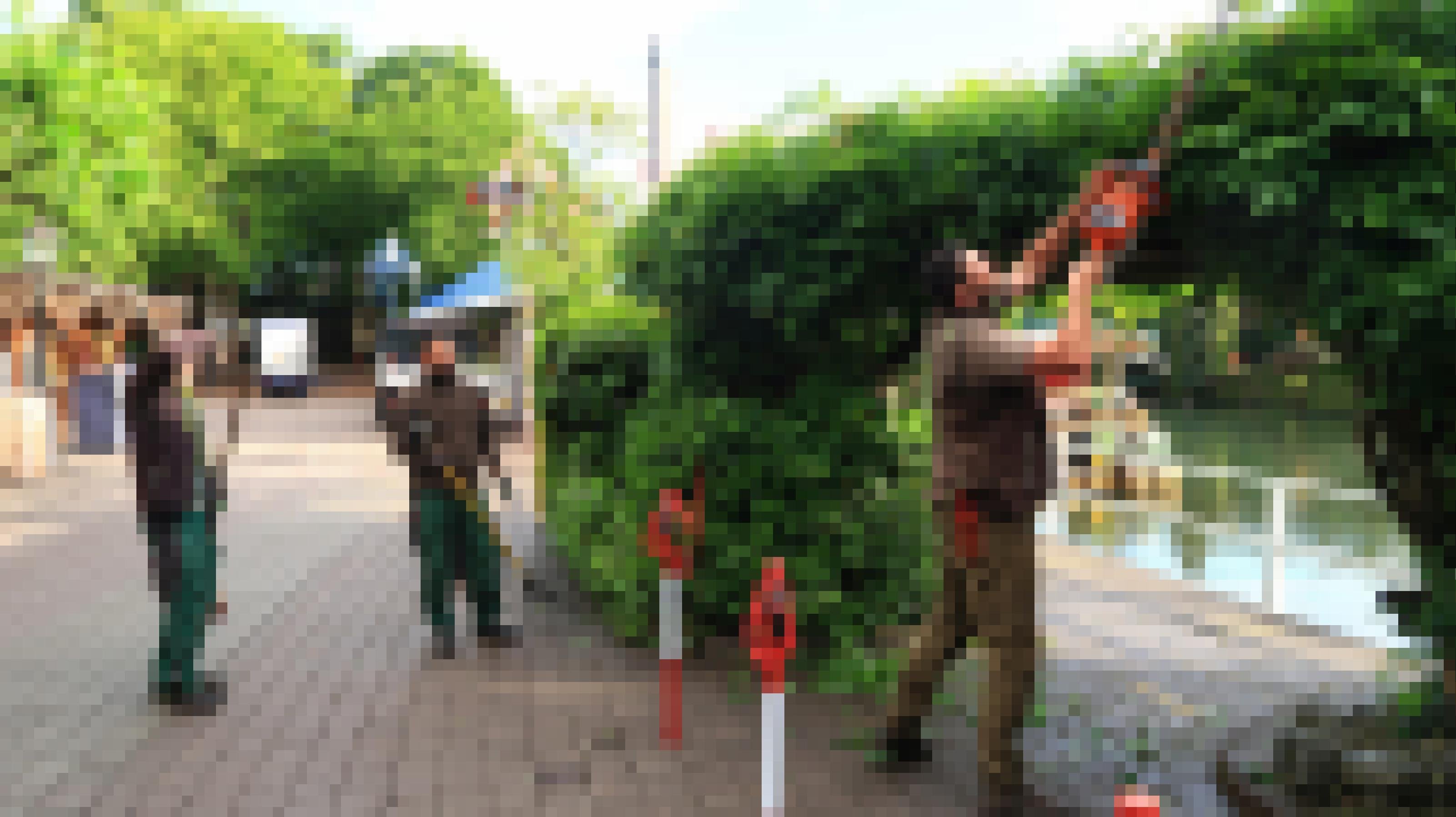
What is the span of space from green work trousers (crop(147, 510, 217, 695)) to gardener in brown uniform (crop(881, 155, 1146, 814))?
147 inches

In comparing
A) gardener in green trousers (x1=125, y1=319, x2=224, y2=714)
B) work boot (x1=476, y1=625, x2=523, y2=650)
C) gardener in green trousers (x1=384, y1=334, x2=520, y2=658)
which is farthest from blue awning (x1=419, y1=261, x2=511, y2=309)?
gardener in green trousers (x1=125, y1=319, x2=224, y2=714)

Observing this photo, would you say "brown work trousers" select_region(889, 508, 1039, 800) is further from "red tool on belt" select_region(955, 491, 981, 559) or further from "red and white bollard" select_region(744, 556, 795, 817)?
"red and white bollard" select_region(744, 556, 795, 817)

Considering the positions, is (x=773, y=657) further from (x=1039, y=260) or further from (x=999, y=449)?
(x=1039, y=260)

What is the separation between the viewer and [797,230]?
5.63 meters

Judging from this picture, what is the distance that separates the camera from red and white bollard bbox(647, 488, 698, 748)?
598 cm

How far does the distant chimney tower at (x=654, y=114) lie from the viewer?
356 inches

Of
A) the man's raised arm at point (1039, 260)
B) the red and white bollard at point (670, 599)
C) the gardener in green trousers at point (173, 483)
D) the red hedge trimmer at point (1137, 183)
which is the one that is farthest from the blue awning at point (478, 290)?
the red hedge trimmer at point (1137, 183)

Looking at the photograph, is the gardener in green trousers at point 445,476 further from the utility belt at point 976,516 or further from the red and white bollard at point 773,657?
the utility belt at point 976,516

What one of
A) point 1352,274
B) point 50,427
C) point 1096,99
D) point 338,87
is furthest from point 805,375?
point 338,87

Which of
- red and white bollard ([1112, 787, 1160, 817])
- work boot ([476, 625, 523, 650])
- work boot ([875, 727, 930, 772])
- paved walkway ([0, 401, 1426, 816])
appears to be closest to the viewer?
red and white bollard ([1112, 787, 1160, 817])

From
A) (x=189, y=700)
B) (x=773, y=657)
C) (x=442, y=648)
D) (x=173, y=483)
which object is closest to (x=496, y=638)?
(x=442, y=648)

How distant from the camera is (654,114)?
951 centimetres

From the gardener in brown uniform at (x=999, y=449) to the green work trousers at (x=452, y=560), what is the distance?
3.63 m

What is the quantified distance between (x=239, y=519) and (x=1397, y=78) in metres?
12.3
